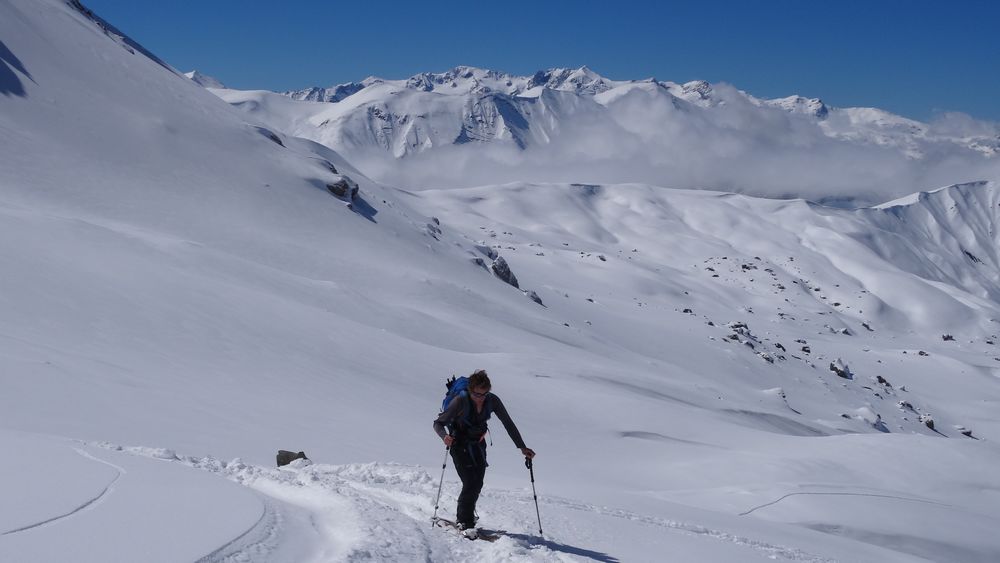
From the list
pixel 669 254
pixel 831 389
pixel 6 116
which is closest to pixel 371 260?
pixel 6 116

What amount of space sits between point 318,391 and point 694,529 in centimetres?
1088

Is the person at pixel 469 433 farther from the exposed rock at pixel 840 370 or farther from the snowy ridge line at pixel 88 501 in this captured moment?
the exposed rock at pixel 840 370

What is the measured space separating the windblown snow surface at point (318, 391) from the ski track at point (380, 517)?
0.16 ft

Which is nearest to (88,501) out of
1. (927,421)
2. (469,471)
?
(469,471)

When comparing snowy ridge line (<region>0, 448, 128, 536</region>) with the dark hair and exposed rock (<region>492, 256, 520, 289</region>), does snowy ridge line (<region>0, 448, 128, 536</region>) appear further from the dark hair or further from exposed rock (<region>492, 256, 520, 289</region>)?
exposed rock (<region>492, 256, 520, 289</region>)

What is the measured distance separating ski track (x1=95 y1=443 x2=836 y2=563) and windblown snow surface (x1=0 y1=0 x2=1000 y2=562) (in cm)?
5

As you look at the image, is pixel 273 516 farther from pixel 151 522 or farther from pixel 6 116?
pixel 6 116

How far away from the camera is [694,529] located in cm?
1066

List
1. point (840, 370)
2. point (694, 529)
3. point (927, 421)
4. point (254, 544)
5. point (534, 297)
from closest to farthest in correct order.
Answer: point (254, 544) → point (694, 529) → point (927, 421) → point (534, 297) → point (840, 370)

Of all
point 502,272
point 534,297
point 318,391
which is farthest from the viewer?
point 502,272

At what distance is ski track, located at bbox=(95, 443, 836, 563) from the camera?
611cm

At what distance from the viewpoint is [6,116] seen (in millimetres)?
40094

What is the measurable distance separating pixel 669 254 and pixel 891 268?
252 ft

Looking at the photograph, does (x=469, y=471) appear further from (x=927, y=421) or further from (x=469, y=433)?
(x=927, y=421)
